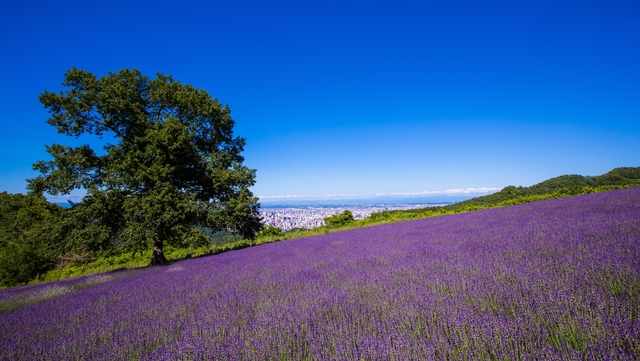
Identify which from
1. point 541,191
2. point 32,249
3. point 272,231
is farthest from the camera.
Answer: point 541,191

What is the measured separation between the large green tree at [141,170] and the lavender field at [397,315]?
5.59 meters

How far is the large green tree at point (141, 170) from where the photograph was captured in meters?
9.59

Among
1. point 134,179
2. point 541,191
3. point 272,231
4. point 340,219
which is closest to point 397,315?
point 134,179

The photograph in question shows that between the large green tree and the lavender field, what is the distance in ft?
18.3

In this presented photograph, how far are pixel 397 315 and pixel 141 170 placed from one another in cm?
1058

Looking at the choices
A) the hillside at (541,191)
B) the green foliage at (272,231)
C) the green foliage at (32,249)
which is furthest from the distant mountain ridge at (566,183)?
the green foliage at (32,249)

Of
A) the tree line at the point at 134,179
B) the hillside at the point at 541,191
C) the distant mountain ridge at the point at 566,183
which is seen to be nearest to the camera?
the tree line at the point at 134,179

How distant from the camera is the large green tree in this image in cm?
959

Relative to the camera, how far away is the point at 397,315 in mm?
2338

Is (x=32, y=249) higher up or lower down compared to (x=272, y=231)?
higher up

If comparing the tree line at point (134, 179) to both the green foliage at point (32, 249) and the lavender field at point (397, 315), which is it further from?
the lavender field at point (397, 315)

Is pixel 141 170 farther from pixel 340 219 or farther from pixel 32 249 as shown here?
pixel 340 219

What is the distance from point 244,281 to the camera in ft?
15.8

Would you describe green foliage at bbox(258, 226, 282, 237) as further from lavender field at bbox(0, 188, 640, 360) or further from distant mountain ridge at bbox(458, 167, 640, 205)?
distant mountain ridge at bbox(458, 167, 640, 205)
